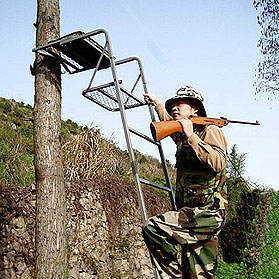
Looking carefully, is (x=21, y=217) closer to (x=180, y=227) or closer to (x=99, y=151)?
(x=99, y=151)

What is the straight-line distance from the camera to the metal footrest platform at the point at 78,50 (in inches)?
144

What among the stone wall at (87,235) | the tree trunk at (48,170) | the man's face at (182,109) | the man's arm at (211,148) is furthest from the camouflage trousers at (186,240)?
the stone wall at (87,235)

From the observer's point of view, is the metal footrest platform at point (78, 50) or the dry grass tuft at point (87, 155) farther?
the dry grass tuft at point (87, 155)

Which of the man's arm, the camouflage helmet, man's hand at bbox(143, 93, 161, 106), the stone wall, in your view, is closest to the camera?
the man's arm

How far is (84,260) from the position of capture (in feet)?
20.0

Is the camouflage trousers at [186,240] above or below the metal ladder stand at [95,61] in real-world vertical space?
below

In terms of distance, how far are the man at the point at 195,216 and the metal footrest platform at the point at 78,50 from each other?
131 centimetres

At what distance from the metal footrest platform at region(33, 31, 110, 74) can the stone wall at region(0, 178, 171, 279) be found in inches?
85.8

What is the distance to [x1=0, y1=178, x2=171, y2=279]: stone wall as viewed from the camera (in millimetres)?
5340

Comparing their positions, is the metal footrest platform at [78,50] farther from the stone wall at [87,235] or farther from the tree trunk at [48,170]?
the stone wall at [87,235]

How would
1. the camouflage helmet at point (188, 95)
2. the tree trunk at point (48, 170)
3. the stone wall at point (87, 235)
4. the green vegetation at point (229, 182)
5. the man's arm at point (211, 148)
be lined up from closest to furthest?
the man's arm at point (211, 148), the camouflage helmet at point (188, 95), the tree trunk at point (48, 170), the stone wall at point (87, 235), the green vegetation at point (229, 182)

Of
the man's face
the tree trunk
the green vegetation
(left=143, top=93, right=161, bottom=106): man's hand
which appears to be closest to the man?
the man's face

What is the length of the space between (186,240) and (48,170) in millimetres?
1736

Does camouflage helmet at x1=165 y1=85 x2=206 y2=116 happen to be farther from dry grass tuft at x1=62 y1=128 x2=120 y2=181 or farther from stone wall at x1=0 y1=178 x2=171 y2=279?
dry grass tuft at x1=62 y1=128 x2=120 y2=181
